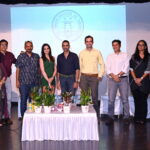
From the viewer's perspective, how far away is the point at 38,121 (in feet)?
13.8

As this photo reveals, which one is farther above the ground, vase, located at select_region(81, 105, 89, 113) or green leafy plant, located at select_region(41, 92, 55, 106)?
green leafy plant, located at select_region(41, 92, 55, 106)

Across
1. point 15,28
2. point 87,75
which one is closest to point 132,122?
point 87,75

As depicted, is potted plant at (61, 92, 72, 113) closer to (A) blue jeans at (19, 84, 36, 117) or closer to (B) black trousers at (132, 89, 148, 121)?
(A) blue jeans at (19, 84, 36, 117)

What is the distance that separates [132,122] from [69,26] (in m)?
2.86

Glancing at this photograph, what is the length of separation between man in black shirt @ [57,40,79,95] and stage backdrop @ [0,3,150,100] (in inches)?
82.0

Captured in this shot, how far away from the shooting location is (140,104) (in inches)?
217

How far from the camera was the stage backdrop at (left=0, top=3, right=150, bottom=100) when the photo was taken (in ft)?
24.1

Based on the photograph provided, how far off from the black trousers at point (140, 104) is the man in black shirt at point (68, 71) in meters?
1.04

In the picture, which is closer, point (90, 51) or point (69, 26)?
point (90, 51)

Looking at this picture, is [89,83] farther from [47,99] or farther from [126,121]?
[47,99]

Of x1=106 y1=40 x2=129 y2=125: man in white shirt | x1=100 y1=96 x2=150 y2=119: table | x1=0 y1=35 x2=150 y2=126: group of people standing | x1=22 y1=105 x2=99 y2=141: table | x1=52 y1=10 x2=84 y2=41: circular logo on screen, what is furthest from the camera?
x1=52 y1=10 x2=84 y2=41: circular logo on screen

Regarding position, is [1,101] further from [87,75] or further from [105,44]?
[105,44]

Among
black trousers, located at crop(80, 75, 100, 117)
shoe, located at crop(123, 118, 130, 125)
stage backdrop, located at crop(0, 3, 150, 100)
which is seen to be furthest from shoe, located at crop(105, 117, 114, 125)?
stage backdrop, located at crop(0, 3, 150, 100)

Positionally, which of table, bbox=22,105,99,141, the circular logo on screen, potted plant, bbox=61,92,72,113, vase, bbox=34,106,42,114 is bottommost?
table, bbox=22,105,99,141
